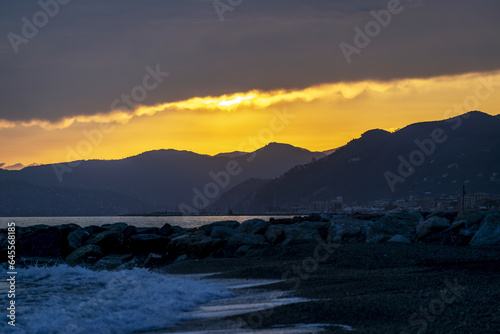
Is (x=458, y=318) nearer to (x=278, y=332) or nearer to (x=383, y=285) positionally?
(x=278, y=332)

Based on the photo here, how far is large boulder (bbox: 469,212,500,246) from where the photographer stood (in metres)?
22.6

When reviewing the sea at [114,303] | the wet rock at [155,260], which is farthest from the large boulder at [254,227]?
the sea at [114,303]

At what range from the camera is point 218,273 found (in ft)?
66.7

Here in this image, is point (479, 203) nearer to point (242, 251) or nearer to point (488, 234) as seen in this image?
point (488, 234)

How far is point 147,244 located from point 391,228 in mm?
12879

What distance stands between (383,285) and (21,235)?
24.7 m

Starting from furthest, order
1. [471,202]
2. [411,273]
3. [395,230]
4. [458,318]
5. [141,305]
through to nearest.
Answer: [471,202] → [395,230] → [411,273] → [141,305] → [458,318]

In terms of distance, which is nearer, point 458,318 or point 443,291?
point 458,318

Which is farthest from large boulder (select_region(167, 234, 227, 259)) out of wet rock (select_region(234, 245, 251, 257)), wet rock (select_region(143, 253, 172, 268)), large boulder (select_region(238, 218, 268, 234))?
large boulder (select_region(238, 218, 268, 234))

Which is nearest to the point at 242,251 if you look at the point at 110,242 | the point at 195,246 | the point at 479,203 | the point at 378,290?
the point at 195,246

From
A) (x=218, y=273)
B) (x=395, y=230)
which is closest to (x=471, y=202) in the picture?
(x=395, y=230)

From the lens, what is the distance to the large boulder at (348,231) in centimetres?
2795

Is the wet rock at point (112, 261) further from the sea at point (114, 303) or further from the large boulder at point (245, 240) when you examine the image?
the large boulder at point (245, 240)

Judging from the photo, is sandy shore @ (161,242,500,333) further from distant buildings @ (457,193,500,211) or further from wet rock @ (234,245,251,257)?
distant buildings @ (457,193,500,211)
